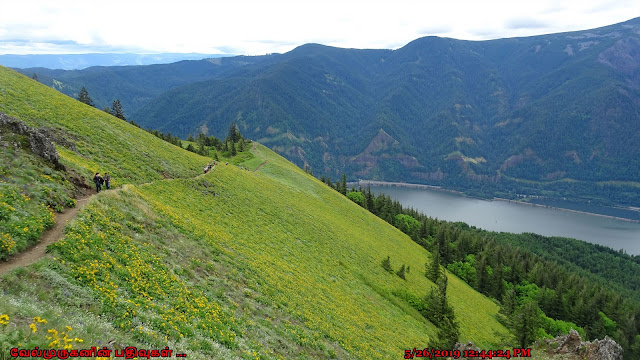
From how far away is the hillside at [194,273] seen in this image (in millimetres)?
12555

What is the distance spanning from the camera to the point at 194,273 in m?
20.2

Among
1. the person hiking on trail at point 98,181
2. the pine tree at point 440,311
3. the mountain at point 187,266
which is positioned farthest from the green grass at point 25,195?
the pine tree at point 440,311

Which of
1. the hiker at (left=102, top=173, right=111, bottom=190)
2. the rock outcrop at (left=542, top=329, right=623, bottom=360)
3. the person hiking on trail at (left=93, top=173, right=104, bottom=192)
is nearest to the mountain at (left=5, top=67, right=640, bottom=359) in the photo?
the person hiking on trail at (left=93, top=173, right=104, bottom=192)

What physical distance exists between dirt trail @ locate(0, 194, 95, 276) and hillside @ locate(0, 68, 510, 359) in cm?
53

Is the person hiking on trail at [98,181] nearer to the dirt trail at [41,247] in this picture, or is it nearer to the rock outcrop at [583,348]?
the dirt trail at [41,247]

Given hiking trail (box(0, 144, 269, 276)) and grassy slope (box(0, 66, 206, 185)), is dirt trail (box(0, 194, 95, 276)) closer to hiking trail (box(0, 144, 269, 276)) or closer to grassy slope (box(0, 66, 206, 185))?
hiking trail (box(0, 144, 269, 276))

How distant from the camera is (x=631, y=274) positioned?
153500 millimetres

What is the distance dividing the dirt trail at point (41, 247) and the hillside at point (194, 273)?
532 mm

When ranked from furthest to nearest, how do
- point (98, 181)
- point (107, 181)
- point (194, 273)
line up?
1. point (107, 181)
2. point (98, 181)
3. point (194, 273)

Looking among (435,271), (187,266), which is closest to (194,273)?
(187,266)

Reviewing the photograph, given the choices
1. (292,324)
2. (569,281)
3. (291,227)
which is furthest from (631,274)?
(292,324)

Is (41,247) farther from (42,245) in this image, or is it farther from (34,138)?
(34,138)

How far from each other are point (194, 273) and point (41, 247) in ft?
26.0

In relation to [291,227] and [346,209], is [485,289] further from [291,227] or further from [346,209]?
[291,227]
